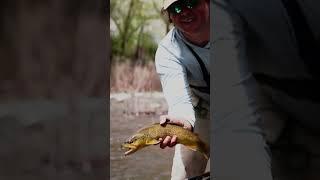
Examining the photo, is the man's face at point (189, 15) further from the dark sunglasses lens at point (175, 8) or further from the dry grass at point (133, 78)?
the dry grass at point (133, 78)

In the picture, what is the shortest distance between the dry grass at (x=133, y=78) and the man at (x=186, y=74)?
0.06m

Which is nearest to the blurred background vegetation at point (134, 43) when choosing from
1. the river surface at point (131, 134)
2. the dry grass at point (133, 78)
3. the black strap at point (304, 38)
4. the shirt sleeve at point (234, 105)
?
the dry grass at point (133, 78)

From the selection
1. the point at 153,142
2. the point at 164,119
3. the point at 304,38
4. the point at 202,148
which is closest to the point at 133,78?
the point at 164,119

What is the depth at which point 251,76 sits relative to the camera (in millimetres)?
4465

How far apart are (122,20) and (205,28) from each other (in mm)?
606

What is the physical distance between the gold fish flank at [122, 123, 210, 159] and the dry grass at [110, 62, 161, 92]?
11.5 inches

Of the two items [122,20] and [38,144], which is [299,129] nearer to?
[122,20]

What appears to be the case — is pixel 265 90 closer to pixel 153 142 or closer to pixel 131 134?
pixel 153 142

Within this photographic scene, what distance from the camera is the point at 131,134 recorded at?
473 cm

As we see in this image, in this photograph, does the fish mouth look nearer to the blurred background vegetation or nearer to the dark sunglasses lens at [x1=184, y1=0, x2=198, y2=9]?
the blurred background vegetation

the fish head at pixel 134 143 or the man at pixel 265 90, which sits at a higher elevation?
the man at pixel 265 90

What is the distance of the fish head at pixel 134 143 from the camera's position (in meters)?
4.73

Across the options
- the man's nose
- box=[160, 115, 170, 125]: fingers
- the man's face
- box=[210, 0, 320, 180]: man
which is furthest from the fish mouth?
the man's nose

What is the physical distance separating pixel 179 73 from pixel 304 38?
36.3 inches
